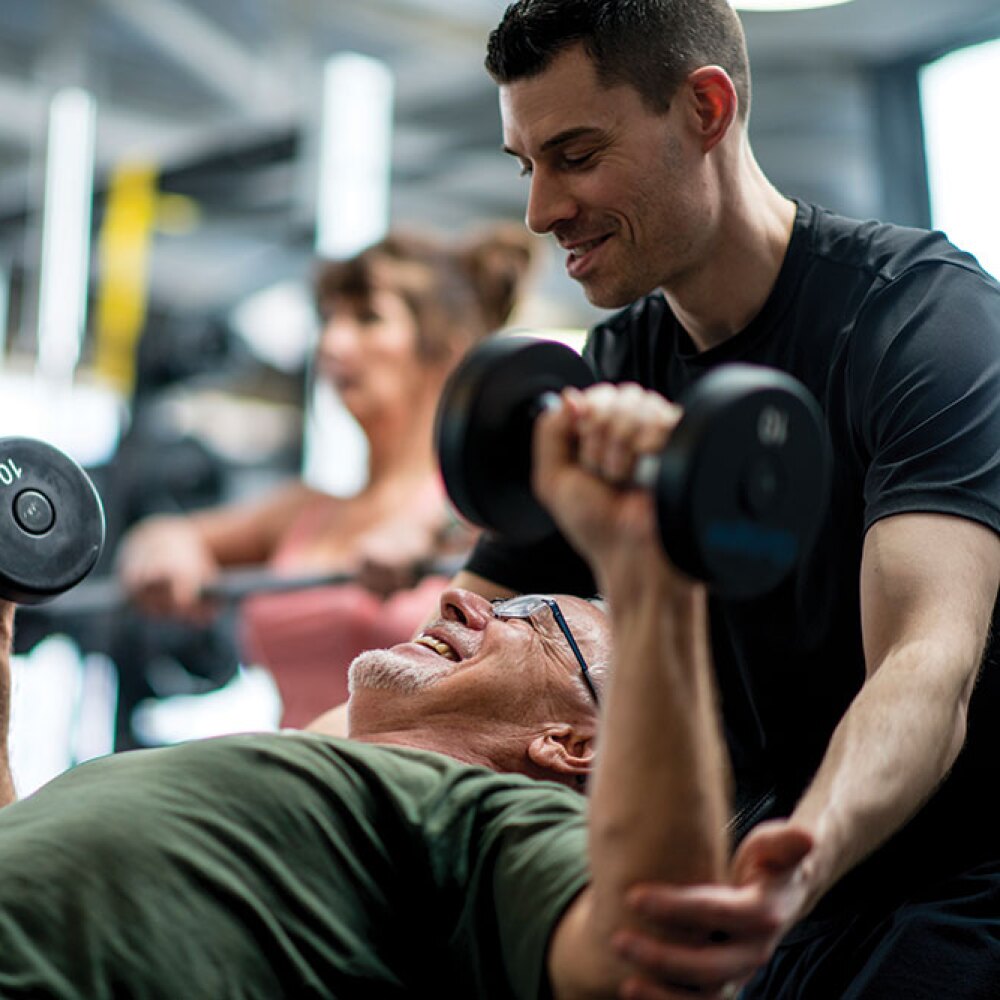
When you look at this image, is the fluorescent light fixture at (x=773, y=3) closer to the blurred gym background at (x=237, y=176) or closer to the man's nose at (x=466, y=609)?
the blurred gym background at (x=237, y=176)

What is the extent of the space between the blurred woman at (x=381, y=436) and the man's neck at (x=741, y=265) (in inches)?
46.7

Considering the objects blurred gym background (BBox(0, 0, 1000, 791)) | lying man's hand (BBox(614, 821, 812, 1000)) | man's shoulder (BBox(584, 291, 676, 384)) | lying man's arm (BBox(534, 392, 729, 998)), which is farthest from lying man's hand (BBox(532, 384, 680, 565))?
blurred gym background (BBox(0, 0, 1000, 791))

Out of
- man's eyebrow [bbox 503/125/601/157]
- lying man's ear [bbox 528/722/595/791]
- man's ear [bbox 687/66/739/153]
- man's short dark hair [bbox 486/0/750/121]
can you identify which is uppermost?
man's short dark hair [bbox 486/0/750/121]

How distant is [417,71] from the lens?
17.3ft

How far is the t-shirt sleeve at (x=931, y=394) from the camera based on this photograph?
142 cm

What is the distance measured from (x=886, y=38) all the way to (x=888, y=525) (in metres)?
3.23

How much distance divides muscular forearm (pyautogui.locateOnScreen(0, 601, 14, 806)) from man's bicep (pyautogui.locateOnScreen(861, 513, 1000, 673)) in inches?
36.5

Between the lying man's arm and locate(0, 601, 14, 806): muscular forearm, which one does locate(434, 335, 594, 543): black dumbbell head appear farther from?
locate(0, 601, 14, 806): muscular forearm

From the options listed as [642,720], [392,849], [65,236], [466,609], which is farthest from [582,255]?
[65,236]

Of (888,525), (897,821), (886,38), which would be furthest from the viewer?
(886,38)

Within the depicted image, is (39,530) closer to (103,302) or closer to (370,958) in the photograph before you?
(370,958)

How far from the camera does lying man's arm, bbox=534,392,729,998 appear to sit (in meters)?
0.98

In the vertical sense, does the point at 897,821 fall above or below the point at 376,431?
below

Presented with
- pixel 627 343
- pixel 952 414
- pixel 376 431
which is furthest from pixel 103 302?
pixel 952 414
